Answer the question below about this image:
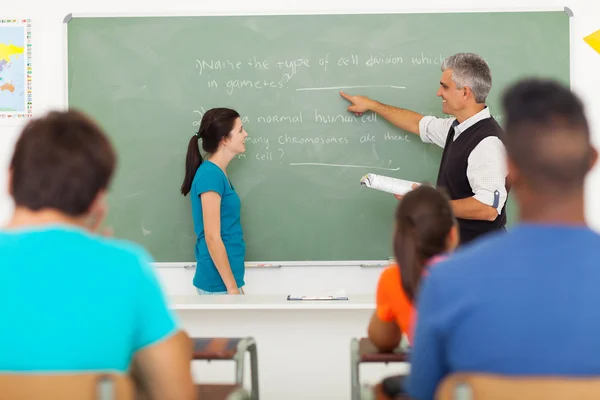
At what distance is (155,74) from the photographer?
12.4 feet

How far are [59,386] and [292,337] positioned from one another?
6.43 ft

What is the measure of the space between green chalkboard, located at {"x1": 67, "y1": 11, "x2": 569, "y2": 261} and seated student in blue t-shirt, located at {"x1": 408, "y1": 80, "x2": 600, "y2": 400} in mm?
2573

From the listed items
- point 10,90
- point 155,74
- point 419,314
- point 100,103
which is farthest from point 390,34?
point 419,314

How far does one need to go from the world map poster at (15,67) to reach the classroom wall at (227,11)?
1.7 inches

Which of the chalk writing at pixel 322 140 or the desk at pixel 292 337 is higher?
the chalk writing at pixel 322 140

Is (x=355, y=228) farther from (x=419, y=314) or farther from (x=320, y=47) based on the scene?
(x=419, y=314)

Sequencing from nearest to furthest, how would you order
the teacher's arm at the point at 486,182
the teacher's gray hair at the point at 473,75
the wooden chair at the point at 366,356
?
1. the wooden chair at the point at 366,356
2. the teacher's arm at the point at 486,182
3. the teacher's gray hair at the point at 473,75

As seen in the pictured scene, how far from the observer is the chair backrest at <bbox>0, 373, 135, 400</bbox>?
115 centimetres

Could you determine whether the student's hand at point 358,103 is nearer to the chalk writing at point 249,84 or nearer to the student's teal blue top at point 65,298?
the chalk writing at point 249,84

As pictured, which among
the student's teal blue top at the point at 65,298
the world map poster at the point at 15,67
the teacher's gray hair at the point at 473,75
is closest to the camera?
the student's teal blue top at the point at 65,298

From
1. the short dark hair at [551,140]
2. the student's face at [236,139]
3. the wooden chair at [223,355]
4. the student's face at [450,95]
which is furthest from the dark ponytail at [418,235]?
the student's face at [236,139]

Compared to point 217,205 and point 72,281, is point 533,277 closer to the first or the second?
point 72,281

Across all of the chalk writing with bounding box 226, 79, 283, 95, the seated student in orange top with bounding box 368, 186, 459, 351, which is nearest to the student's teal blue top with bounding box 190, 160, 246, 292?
the chalk writing with bounding box 226, 79, 283, 95

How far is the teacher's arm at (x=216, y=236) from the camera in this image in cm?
335
